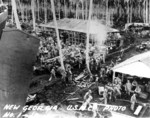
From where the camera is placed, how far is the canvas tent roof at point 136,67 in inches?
119

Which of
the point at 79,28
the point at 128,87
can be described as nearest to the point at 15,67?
the point at 79,28

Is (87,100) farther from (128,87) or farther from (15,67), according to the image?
(15,67)

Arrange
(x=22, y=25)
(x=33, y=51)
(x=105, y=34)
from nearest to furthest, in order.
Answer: (x=33, y=51), (x=105, y=34), (x=22, y=25)

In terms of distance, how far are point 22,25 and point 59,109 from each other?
4.23 feet

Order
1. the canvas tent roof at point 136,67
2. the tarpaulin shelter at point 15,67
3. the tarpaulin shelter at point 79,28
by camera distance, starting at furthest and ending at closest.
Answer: the tarpaulin shelter at point 79,28 < the canvas tent roof at point 136,67 < the tarpaulin shelter at point 15,67

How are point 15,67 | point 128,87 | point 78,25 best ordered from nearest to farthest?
1. point 15,67
2. point 128,87
3. point 78,25

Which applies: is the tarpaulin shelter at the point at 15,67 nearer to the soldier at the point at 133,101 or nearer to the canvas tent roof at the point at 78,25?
the canvas tent roof at the point at 78,25

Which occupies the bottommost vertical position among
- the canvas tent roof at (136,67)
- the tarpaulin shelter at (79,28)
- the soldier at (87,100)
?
the soldier at (87,100)

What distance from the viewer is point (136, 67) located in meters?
3.10

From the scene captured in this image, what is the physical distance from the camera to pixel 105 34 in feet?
10.6

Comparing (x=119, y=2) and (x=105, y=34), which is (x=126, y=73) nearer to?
(x=105, y=34)

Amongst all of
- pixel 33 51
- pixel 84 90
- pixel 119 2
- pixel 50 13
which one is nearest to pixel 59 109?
pixel 84 90

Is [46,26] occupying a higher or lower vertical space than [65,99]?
higher

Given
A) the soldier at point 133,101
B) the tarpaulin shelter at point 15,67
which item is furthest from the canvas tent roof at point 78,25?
the soldier at point 133,101
